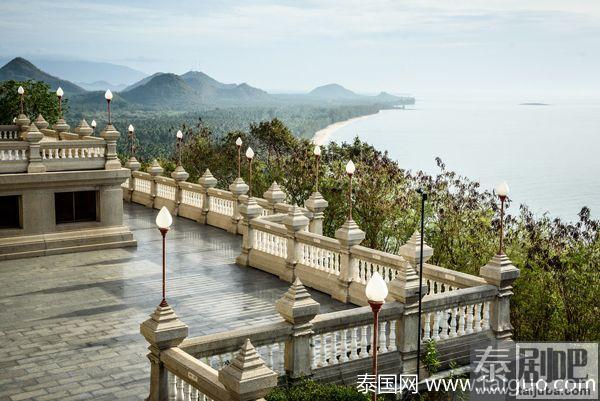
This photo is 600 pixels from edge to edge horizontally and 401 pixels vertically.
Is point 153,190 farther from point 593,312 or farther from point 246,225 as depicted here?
point 593,312

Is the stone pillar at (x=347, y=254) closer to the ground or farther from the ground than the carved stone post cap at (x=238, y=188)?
closer to the ground

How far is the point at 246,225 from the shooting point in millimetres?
23047

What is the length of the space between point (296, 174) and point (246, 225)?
13.5 meters

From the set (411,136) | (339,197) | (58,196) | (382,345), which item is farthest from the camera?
(411,136)

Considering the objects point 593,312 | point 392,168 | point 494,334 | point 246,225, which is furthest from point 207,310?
point 392,168

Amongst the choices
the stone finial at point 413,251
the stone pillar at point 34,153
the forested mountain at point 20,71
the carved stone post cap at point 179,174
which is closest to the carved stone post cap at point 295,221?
the stone finial at point 413,251

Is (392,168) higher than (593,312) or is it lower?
higher

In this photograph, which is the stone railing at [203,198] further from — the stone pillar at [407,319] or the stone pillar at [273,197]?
the stone pillar at [407,319]

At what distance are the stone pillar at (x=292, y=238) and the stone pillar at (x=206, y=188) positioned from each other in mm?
9485

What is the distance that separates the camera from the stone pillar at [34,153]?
2470 centimetres

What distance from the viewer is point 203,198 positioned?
1210 inches

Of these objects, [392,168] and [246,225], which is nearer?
[246,225]

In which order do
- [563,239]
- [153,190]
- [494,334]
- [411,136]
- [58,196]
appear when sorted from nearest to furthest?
[494,334] < [563,239] < [58,196] < [153,190] < [411,136]

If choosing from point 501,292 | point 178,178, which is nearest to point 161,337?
point 501,292
